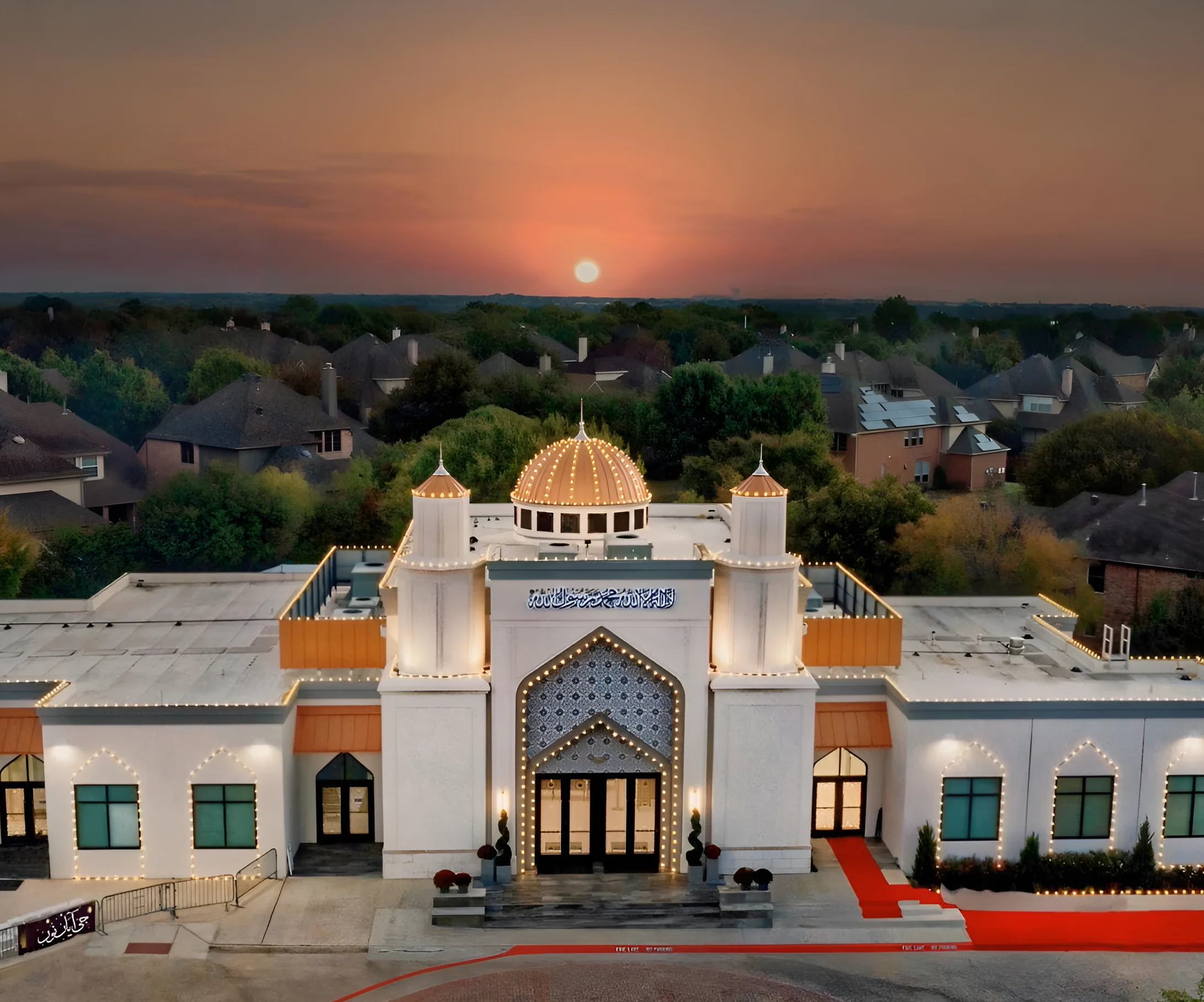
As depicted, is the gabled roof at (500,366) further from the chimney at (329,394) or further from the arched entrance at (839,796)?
the arched entrance at (839,796)

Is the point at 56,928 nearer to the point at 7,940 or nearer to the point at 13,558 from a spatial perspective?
the point at 7,940

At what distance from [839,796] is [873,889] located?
2.72 meters

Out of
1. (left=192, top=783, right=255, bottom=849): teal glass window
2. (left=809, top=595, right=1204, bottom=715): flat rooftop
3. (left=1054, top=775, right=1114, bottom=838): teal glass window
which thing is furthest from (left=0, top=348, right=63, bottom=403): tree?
(left=1054, top=775, right=1114, bottom=838): teal glass window

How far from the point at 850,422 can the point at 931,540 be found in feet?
72.4

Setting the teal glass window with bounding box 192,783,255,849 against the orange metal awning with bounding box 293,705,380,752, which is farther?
the orange metal awning with bounding box 293,705,380,752

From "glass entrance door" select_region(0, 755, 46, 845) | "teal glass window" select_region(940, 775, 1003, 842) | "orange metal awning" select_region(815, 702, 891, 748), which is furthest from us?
"orange metal awning" select_region(815, 702, 891, 748)

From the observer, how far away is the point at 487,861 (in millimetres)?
24875

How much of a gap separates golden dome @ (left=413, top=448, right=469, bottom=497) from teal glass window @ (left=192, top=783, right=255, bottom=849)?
23.9 ft

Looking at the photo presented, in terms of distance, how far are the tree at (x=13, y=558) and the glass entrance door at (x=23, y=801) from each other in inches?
1088

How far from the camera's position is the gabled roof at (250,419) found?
67.9m

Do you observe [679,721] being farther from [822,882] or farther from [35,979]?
[35,979]

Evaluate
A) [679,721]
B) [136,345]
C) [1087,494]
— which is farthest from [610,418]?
[679,721]

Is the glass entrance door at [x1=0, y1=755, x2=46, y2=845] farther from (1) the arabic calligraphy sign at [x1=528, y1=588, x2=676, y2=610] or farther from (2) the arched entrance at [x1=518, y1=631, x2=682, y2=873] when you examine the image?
(1) the arabic calligraphy sign at [x1=528, y1=588, x2=676, y2=610]

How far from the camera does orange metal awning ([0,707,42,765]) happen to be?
26.1 metres
